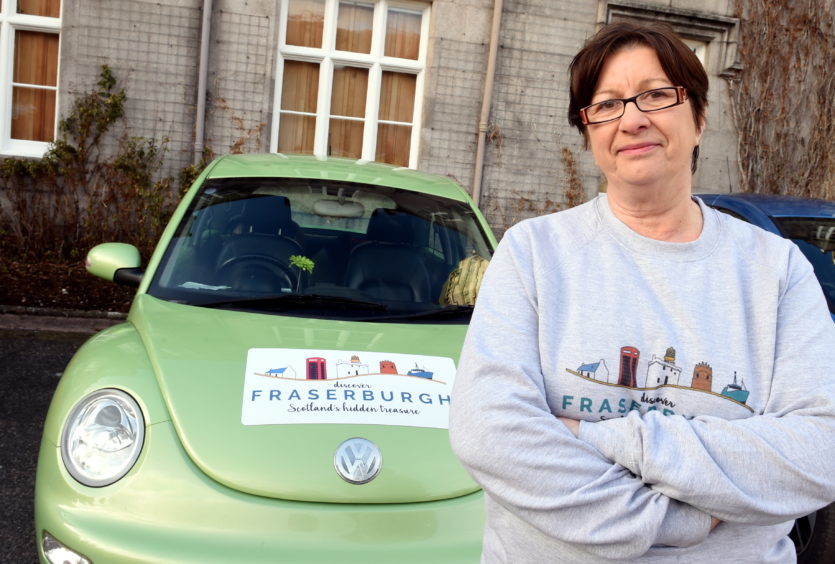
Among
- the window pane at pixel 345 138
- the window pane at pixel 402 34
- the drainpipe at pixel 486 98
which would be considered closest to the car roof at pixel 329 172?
the drainpipe at pixel 486 98

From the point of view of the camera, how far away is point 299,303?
292cm

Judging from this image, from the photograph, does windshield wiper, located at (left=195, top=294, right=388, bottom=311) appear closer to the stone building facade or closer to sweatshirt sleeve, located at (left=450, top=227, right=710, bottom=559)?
sweatshirt sleeve, located at (left=450, top=227, right=710, bottom=559)

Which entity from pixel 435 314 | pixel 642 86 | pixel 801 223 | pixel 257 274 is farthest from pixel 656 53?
pixel 801 223

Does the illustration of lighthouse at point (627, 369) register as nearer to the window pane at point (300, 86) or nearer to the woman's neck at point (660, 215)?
the woman's neck at point (660, 215)

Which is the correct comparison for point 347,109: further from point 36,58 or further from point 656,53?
point 656,53

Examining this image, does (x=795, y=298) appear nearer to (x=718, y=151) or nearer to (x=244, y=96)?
(x=244, y=96)

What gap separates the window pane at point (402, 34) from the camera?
360 inches

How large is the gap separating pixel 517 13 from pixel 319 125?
2.84 m

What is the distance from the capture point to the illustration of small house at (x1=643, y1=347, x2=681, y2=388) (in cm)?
127

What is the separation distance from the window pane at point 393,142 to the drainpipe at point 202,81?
2202 mm

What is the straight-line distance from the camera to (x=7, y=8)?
8.41 meters

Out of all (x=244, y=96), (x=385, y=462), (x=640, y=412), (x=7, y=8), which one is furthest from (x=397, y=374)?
(x=7, y=8)

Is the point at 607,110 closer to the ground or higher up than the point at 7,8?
closer to the ground

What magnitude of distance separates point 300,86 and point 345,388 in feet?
24.5
